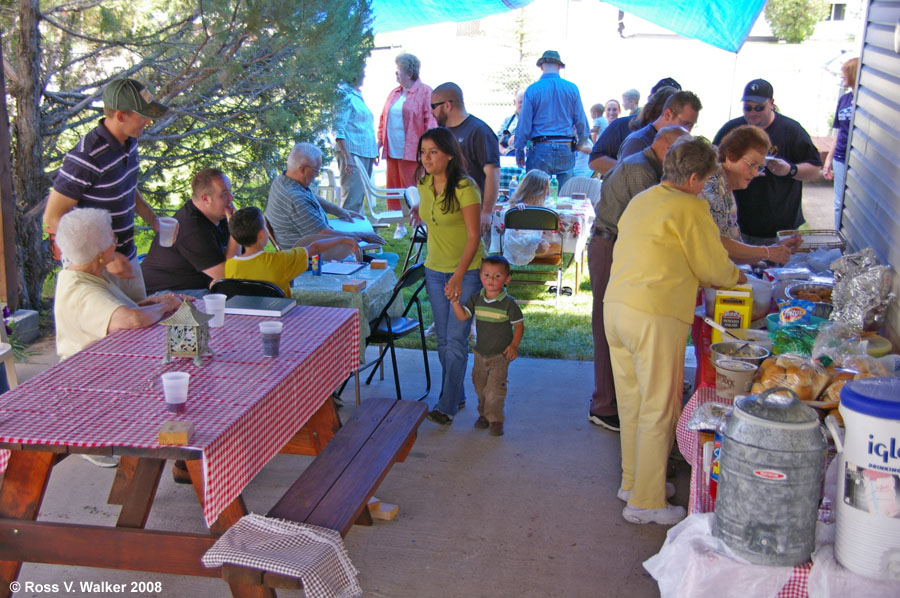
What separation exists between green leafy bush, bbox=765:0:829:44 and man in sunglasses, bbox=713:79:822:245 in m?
18.4

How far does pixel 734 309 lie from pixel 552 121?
5.17m

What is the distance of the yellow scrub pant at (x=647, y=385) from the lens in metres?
3.12

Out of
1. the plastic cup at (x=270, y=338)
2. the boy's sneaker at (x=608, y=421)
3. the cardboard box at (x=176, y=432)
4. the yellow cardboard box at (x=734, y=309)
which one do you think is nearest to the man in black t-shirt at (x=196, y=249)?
the plastic cup at (x=270, y=338)

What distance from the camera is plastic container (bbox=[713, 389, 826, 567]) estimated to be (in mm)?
1895

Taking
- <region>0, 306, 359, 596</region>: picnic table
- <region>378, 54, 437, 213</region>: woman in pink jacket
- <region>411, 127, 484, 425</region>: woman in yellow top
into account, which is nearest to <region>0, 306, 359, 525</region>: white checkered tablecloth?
<region>0, 306, 359, 596</region>: picnic table

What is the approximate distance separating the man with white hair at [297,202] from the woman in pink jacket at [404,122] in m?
2.98

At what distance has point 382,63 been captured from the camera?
58.7 ft

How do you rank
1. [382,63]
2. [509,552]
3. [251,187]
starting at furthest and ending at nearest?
[382,63], [251,187], [509,552]

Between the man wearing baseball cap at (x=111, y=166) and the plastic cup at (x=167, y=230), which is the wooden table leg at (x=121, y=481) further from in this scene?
the plastic cup at (x=167, y=230)

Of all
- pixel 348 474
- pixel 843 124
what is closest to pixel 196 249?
pixel 348 474

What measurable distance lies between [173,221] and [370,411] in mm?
1622

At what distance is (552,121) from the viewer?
816 cm

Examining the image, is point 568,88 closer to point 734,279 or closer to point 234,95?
point 234,95

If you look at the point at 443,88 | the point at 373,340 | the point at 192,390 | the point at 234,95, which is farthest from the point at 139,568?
the point at 234,95
